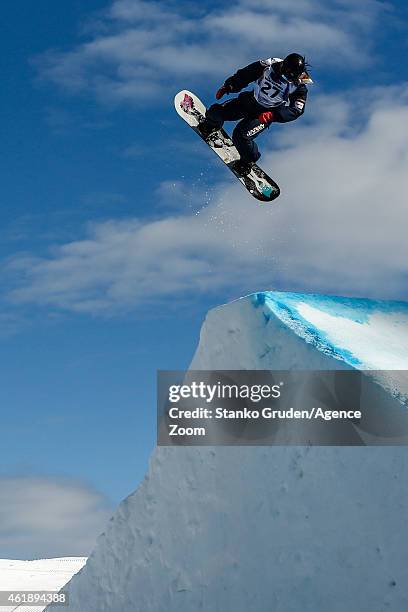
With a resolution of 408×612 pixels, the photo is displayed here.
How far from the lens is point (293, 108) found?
11891 millimetres

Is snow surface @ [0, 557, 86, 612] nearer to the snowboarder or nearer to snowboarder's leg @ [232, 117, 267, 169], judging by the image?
snowboarder's leg @ [232, 117, 267, 169]

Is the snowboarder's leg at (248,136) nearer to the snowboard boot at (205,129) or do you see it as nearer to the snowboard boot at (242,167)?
the snowboard boot at (242,167)

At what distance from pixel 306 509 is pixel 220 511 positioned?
1336 mm

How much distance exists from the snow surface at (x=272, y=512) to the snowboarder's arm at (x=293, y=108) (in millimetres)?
3025

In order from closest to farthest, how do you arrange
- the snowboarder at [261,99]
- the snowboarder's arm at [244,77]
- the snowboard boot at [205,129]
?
1. the snowboarder at [261,99]
2. the snowboarder's arm at [244,77]
3. the snowboard boot at [205,129]

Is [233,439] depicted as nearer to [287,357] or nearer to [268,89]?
[287,357]

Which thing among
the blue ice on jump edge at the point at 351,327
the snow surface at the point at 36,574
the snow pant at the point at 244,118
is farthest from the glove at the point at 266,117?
the snow surface at the point at 36,574

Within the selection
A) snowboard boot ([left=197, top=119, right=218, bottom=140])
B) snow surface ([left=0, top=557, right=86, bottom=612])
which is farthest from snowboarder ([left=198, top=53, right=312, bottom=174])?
snow surface ([left=0, top=557, right=86, bottom=612])

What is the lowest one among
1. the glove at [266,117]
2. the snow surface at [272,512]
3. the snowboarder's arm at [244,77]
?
the snow surface at [272,512]

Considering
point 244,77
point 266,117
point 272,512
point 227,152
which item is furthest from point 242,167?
point 272,512

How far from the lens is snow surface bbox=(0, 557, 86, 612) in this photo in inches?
612

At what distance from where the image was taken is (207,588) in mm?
9109

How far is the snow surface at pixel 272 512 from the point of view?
25.5 feet

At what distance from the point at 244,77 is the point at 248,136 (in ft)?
2.90
